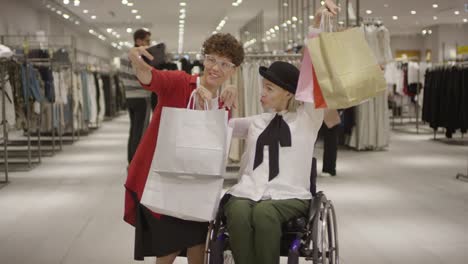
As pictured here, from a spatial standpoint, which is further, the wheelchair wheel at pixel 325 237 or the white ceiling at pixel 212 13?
the white ceiling at pixel 212 13

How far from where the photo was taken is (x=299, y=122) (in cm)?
321

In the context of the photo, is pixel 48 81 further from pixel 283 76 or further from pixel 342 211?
pixel 283 76

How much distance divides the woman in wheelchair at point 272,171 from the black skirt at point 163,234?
0.63ft

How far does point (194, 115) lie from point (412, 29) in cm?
2810

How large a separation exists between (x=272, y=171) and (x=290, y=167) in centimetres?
8

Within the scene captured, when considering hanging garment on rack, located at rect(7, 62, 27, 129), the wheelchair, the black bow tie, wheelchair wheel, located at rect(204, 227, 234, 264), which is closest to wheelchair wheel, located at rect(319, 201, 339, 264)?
the wheelchair

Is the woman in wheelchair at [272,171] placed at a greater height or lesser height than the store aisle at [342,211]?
greater

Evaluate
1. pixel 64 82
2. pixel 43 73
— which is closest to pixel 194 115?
pixel 43 73

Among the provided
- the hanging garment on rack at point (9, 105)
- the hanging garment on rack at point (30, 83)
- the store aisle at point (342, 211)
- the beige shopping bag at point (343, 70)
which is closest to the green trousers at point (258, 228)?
the beige shopping bag at point (343, 70)

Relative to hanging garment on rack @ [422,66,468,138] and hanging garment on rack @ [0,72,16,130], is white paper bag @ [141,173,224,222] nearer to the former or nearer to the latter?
hanging garment on rack @ [0,72,16,130]

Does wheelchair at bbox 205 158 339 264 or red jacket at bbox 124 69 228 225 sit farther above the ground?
red jacket at bbox 124 69 228 225

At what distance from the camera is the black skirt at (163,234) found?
3117mm

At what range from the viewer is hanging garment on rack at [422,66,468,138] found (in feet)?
36.0

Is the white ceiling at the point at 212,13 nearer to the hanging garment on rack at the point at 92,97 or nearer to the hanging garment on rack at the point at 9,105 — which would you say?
the hanging garment on rack at the point at 92,97
